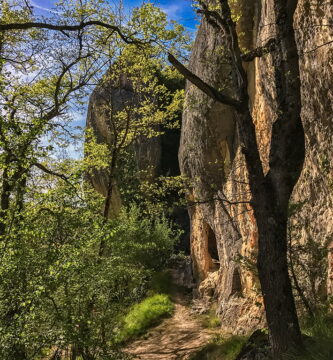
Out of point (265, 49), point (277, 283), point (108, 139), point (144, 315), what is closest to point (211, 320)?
point (144, 315)

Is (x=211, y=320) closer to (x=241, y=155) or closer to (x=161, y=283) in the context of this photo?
(x=161, y=283)

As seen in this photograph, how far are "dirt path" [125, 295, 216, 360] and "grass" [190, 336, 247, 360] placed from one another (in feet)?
2.19

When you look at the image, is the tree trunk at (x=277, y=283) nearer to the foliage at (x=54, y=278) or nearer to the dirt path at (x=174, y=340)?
the foliage at (x=54, y=278)

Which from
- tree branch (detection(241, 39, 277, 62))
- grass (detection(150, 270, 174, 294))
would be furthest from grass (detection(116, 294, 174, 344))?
tree branch (detection(241, 39, 277, 62))

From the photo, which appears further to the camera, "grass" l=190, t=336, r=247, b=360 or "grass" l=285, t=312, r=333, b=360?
"grass" l=190, t=336, r=247, b=360

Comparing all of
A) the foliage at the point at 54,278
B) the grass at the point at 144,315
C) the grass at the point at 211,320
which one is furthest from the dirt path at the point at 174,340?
the foliage at the point at 54,278

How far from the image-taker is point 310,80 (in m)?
5.93

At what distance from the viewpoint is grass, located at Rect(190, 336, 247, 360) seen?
741 centimetres

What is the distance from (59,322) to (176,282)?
9.86 metres

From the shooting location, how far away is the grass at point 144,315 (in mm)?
11617

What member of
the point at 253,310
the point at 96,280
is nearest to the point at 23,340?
the point at 96,280

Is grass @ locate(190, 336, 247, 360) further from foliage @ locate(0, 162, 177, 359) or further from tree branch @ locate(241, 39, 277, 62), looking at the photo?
tree branch @ locate(241, 39, 277, 62)

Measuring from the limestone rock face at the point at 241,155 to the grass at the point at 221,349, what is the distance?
0.60 metres

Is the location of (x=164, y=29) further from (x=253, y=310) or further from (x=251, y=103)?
(x=253, y=310)
